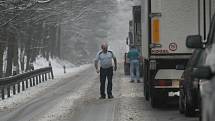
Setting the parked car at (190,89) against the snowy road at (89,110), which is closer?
the parked car at (190,89)

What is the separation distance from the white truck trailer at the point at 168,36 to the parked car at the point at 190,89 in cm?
167

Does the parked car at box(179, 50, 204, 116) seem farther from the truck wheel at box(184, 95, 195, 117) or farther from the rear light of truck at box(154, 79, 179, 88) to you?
the rear light of truck at box(154, 79, 179, 88)

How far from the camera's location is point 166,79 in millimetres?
15812

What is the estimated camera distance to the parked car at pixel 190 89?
11.8 m

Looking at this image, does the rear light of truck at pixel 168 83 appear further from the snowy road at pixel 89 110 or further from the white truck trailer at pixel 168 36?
the snowy road at pixel 89 110

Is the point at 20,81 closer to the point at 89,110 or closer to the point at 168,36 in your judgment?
the point at 89,110

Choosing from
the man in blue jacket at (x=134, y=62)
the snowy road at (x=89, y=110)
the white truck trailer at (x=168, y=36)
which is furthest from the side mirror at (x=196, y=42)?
the man in blue jacket at (x=134, y=62)

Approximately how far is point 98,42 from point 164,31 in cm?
8917

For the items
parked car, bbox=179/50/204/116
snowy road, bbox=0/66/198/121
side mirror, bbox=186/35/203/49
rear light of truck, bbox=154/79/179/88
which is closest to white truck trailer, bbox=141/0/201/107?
rear light of truck, bbox=154/79/179/88

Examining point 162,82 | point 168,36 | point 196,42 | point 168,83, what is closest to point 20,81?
point 162,82

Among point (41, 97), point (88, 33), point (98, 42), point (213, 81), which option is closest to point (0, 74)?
point (41, 97)

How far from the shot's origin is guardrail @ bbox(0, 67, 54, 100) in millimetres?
23000

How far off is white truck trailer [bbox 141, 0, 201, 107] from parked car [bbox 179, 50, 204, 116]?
1.67 meters

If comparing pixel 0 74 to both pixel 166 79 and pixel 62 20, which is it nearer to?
pixel 166 79
